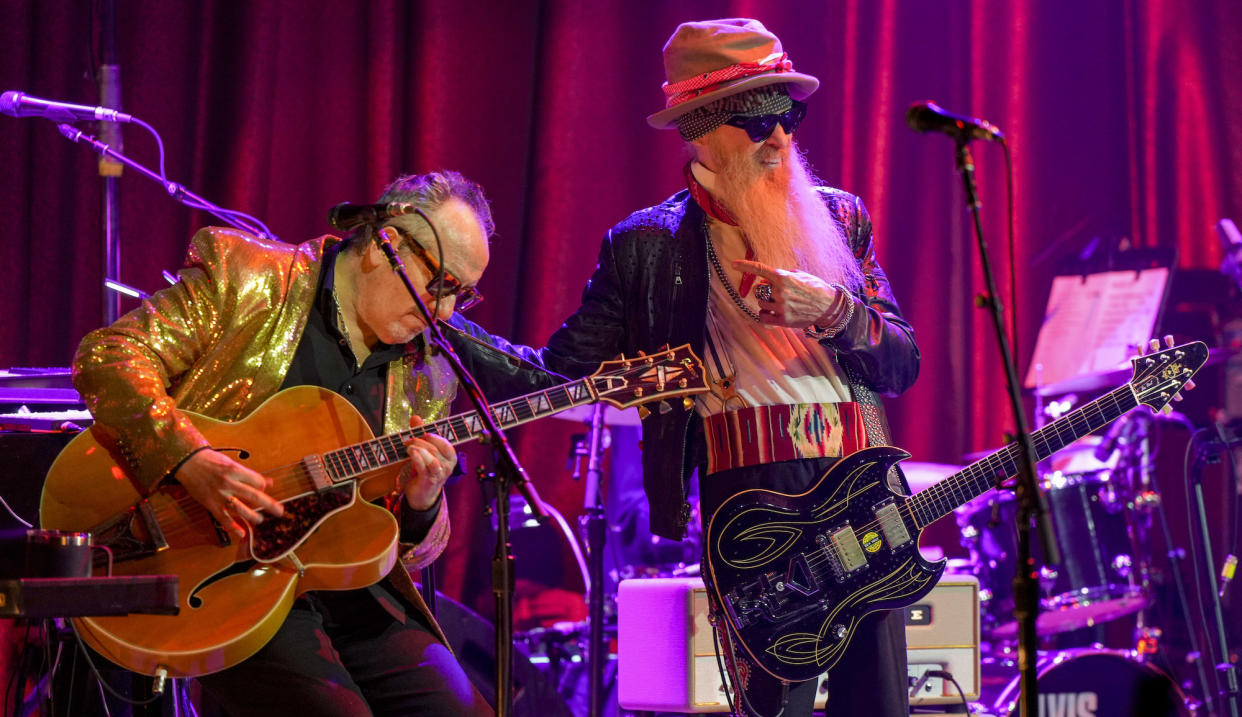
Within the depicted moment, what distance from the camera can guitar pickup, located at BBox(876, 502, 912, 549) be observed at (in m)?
3.15

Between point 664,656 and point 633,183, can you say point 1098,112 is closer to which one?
point 633,183

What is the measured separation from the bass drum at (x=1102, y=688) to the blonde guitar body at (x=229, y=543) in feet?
8.47

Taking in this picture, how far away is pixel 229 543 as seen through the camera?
2895mm

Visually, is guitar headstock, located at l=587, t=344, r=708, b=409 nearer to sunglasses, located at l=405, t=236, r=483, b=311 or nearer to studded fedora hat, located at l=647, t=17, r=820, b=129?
sunglasses, located at l=405, t=236, r=483, b=311

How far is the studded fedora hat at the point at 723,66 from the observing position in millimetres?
3273

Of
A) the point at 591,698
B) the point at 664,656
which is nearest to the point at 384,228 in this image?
the point at 664,656

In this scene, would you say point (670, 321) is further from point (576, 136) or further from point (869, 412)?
point (576, 136)

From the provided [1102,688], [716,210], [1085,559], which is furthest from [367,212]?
[1085,559]

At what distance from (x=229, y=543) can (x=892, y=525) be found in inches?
64.7

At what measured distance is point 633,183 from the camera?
5.94 metres

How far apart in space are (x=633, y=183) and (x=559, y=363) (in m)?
2.68

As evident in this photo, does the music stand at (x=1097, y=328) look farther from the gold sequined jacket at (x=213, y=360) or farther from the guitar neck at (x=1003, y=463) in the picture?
the gold sequined jacket at (x=213, y=360)

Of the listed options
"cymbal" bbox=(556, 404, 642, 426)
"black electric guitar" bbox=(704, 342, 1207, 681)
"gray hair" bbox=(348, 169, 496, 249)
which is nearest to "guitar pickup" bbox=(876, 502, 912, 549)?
"black electric guitar" bbox=(704, 342, 1207, 681)

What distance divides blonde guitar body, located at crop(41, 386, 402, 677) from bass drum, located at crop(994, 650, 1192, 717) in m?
2.58
